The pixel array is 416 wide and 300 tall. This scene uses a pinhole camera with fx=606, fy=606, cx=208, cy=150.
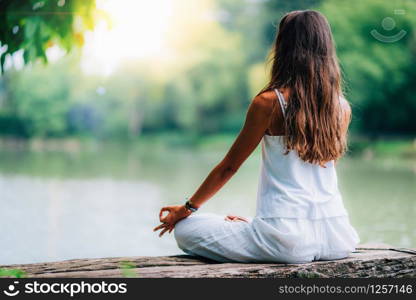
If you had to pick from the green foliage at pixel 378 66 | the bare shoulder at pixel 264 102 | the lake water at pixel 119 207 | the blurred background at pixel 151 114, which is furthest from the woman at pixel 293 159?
the green foliage at pixel 378 66

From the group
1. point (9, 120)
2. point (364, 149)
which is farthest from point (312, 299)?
point (9, 120)

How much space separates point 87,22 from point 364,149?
13.3 metres

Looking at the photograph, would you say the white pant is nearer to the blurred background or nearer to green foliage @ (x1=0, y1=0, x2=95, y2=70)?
the blurred background

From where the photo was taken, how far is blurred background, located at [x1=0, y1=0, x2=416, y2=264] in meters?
3.70

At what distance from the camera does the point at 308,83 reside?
64.0 inches

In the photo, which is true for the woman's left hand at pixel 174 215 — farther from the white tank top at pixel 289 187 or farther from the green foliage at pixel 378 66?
the green foliage at pixel 378 66

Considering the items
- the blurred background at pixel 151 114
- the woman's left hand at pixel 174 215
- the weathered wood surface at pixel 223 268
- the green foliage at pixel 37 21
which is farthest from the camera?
the blurred background at pixel 151 114

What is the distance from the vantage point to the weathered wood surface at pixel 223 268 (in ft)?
5.13

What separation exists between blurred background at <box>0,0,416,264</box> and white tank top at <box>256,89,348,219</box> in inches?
12.7

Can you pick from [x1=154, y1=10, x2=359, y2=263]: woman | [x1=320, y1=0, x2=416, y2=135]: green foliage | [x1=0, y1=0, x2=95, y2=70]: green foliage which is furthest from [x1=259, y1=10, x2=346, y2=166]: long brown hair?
[x1=320, y1=0, x2=416, y2=135]: green foliage

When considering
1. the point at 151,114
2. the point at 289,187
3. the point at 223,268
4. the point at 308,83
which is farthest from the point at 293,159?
the point at 151,114

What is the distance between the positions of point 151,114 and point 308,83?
20677 mm

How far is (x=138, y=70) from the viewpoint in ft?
73.2

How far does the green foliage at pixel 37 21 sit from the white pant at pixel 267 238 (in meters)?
1.11
